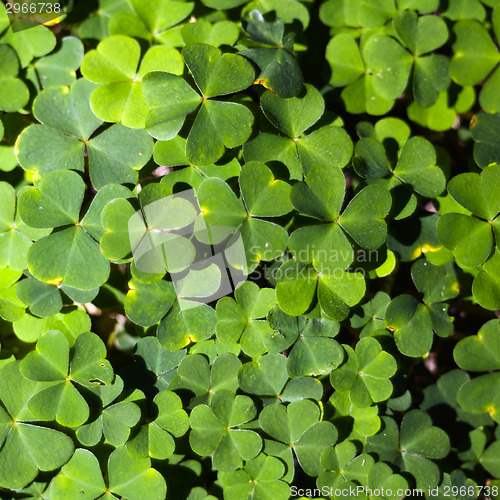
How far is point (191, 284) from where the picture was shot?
1.52m

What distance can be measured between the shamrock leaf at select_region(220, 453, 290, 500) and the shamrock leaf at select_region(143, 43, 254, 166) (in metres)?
0.95

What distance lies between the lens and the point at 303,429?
1.55m

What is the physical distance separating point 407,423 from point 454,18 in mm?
1566

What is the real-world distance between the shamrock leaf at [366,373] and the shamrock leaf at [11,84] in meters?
1.38

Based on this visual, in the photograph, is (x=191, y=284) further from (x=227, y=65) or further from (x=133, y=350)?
(x=227, y=65)

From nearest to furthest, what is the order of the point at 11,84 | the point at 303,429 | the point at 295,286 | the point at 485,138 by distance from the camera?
the point at 295,286 → the point at 303,429 → the point at 11,84 → the point at 485,138

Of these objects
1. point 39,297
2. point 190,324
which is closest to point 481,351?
point 190,324

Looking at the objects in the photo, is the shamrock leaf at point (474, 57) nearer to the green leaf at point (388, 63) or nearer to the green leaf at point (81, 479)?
the green leaf at point (388, 63)

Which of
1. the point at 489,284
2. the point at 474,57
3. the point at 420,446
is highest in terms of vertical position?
the point at 474,57

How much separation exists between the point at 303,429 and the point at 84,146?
3.77 feet

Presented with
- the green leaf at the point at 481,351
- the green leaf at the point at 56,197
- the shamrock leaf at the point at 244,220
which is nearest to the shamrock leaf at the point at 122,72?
the green leaf at the point at 56,197

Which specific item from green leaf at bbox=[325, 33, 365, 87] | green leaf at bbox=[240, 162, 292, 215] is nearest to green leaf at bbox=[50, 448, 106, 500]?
green leaf at bbox=[240, 162, 292, 215]

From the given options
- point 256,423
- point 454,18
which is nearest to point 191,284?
point 256,423

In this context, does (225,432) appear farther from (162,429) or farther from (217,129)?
(217,129)
